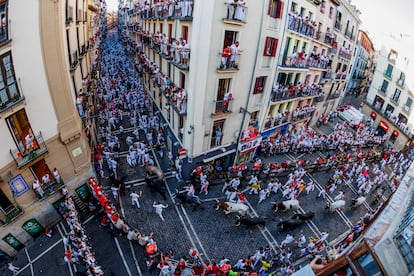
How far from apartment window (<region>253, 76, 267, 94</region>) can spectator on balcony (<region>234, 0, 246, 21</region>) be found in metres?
5.97

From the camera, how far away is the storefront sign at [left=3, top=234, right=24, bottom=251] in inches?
529

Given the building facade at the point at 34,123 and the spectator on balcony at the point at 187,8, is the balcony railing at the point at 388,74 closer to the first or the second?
the spectator on balcony at the point at 187,8

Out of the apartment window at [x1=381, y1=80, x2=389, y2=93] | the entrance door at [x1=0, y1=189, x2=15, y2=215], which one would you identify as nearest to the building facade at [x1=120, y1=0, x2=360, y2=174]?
the entrance door at [x1=0, y1=189, x2=15, y2=215]

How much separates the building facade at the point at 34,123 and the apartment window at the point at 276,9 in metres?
14.6

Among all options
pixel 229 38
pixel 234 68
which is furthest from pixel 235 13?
pixel 234 68

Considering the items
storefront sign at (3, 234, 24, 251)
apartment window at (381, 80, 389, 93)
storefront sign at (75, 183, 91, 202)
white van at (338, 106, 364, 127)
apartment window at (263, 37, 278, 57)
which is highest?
apartment window at (263, 37, 278, 57)

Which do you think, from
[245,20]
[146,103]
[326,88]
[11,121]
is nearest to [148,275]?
[11,121]

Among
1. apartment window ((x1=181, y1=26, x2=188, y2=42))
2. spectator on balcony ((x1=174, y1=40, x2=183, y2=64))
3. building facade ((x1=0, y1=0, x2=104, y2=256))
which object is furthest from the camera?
apartment window ((x1=181, y1=26, x2=188, y2=42))

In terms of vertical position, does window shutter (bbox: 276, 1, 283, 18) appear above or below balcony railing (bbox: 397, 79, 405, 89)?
above

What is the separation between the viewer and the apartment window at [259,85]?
64.0 feet

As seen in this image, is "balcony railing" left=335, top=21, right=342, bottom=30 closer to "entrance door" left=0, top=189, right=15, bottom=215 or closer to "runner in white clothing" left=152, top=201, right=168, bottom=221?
"runner in white clothing" left=152, top=201, right=168, bottom=221

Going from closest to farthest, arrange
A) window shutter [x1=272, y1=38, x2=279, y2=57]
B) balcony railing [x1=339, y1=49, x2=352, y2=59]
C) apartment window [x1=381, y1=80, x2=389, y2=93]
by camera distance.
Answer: window shutter [x1=272, y1=38, x2=279, y2=57] → balcony railing [x1=339, y1=49, x2=352, y2=59] → apartment window [x1=381, y1=80, x2=389, y2=93]

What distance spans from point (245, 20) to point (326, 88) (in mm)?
23901

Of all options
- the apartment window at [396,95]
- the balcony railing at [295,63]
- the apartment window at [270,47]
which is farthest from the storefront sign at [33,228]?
the apartment window at [396,95]
